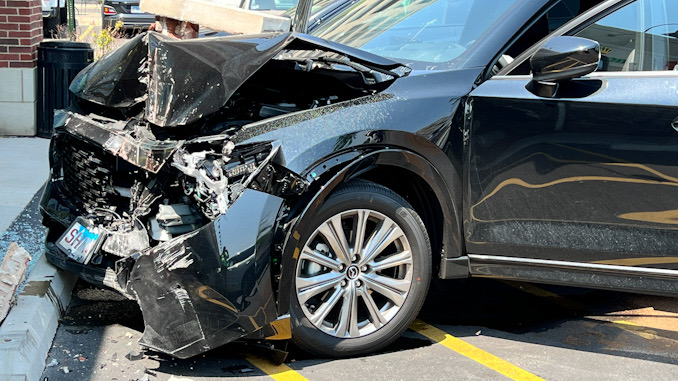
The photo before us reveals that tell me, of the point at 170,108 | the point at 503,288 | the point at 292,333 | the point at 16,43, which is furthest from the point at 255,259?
the point at 16,43

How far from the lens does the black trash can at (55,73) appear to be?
877cm

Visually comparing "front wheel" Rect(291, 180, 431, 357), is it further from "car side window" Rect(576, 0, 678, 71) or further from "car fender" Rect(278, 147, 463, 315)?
"car side window" Rect(576, 0, 678, 71)

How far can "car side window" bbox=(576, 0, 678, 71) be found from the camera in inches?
171

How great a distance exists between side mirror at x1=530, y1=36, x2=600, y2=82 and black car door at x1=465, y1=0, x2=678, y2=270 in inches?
5.7

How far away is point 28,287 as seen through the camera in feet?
14.8

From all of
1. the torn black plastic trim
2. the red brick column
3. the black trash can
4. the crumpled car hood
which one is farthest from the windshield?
the red brick column

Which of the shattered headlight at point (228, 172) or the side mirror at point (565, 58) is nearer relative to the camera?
the shattered headlight at point (228, 172)

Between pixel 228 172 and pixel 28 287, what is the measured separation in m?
1.40

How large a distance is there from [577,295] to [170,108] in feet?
9.09

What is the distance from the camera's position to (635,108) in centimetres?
408

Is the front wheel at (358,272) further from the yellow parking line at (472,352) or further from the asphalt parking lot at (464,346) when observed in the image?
the yellow parking line at (472,352)

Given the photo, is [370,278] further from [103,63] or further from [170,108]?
[103,63]

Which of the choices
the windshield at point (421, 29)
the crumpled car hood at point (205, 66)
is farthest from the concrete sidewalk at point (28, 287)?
the windshield at point (421, 29)

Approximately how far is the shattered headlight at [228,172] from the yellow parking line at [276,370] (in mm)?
781
